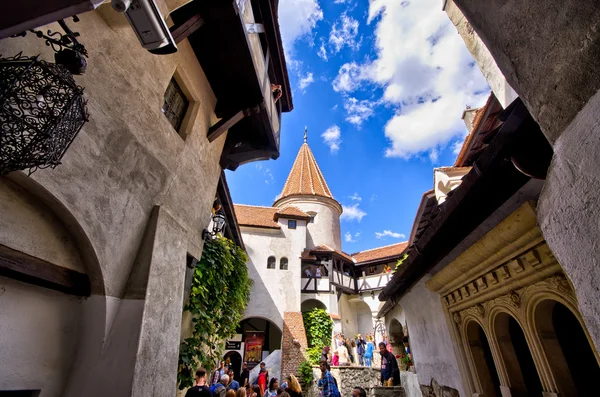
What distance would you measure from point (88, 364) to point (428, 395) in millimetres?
5876

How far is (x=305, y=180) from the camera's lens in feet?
92.4

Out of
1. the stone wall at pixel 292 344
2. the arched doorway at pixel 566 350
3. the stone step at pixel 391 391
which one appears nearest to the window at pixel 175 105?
the arched doorway at pixel 566 350

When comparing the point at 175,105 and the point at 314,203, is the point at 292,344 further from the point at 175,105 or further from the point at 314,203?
the point at 175,105

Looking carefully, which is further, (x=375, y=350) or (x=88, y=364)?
(x=375, y=350)

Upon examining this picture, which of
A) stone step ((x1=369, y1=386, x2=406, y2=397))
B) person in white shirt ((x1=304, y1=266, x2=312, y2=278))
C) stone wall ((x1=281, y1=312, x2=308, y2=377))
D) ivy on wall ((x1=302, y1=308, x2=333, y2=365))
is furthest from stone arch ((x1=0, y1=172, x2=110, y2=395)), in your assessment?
person in white shirt ((x1=304, y1=266, x2=312, y2=278))

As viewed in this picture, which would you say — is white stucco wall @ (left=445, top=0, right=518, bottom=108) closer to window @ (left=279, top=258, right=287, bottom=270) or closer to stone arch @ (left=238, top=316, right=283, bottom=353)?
window @ (left=279, top=258, right=287, bottom=270)

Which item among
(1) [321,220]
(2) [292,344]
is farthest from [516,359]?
(1) [321,220]

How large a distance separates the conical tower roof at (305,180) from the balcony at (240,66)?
1957 centimetres

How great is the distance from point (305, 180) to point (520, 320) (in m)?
25.4

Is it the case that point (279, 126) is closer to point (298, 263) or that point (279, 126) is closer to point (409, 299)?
point (409, 299)

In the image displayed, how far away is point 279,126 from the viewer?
24.2ft

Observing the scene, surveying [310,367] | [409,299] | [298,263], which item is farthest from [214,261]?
[298,263]

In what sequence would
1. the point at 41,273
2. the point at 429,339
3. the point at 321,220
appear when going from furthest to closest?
the point at 321,220 → the point at 429,339 → the point at 41,273

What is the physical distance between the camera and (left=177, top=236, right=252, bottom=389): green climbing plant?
15.6 ft
